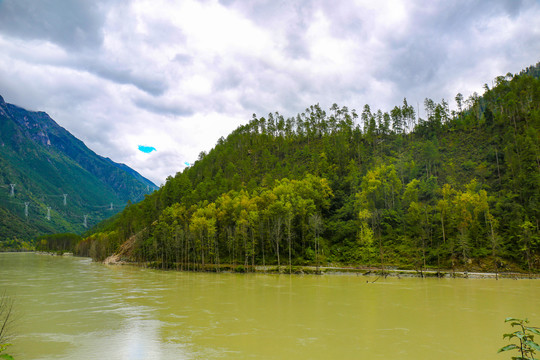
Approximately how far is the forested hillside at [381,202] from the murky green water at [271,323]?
22331mm

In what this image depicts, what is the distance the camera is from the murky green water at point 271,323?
52.4 ft

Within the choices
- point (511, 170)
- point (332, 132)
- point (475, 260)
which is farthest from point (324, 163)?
point (475, 260)

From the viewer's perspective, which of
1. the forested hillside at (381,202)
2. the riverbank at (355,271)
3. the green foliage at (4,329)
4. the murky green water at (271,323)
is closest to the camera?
the green foliage at (4,329)

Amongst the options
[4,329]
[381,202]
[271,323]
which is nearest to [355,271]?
[381,202]

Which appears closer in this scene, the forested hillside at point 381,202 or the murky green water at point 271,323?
the murky green water at point 271,323

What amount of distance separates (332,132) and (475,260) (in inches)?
3144

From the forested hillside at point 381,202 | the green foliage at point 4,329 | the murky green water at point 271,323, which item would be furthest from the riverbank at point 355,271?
the green foliage at point 4,329

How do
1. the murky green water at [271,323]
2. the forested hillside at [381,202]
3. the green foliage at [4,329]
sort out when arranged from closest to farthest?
the green foliage at [4,329] < the murky green water at [271,323] < the forested hillside at [381,202]

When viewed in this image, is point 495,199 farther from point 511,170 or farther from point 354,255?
point 354,255

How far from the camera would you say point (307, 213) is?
73500 mm

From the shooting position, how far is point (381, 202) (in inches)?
A: 3029

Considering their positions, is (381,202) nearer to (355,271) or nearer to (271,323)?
(355,271)

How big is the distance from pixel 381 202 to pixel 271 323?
61.8 m

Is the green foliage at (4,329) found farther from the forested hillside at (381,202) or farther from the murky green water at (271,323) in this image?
the forested hillside at (381,202)
